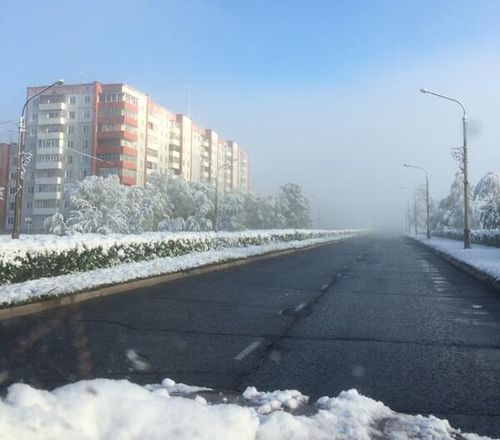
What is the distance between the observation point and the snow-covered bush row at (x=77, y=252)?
12.8m

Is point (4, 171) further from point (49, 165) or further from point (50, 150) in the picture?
point (50, 150)

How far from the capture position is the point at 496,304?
12.6 meters

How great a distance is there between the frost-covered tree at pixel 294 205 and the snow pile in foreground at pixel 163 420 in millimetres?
100169

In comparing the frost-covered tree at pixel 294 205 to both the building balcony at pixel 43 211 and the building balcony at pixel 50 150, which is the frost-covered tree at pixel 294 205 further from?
the building balcony at pixel 43 211

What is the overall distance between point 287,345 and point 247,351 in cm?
67

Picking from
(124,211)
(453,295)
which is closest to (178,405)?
(453,295)

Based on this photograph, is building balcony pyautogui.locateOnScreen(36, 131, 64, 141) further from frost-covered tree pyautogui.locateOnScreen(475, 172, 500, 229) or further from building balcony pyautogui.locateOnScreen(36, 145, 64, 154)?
frost-covered tree pyautogui.locateOnScreen(475, 172, 500, 229)

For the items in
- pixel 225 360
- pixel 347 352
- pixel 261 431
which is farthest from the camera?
A: pixel 347 352

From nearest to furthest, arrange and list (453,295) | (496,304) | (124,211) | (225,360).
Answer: (225,360) → (496,304) → (453,295) → (124,211)

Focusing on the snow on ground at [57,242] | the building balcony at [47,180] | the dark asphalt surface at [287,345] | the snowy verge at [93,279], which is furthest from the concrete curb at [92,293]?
the building balcony at [47,180]

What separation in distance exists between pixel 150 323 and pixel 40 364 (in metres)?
3.07

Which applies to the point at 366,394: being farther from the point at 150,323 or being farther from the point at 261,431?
the point at 150,323

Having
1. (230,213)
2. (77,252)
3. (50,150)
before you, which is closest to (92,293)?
(77,252)

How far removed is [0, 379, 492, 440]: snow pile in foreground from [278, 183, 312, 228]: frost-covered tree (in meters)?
100
